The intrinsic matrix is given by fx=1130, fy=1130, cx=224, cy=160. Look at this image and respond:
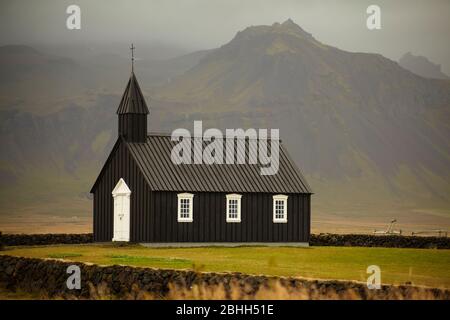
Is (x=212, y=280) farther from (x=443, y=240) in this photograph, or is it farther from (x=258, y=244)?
(x=443, y=240)

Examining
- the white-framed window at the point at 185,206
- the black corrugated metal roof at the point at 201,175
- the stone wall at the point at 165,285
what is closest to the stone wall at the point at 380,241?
the black corrugated metal roof at the point at 201,175

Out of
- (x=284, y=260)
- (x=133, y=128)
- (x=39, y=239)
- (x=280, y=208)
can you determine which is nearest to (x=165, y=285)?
(x=284, y=260)

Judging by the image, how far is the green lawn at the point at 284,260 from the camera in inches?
1495

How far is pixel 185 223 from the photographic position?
187 feet

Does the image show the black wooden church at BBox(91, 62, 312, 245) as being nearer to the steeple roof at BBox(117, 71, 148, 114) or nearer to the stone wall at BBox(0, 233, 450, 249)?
the steeple roof at BBox(117, 71, 148, 114)

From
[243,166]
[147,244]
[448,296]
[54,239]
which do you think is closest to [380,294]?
[448,296]

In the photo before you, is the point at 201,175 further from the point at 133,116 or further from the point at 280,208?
the point at 133,116

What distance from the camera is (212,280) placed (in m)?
34.2

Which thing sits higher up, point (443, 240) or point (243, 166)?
point (243, 166)

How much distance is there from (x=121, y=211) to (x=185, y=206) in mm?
3567

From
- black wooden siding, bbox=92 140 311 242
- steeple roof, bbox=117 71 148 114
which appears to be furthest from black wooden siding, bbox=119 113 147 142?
black wooden siding, bbox=92 140 311 242

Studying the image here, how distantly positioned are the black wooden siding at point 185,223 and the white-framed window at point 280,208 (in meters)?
0.23

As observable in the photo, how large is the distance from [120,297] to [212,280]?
4.33 metres

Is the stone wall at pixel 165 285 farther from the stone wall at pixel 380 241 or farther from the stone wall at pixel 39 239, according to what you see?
the stone wall at pixel 380 241
